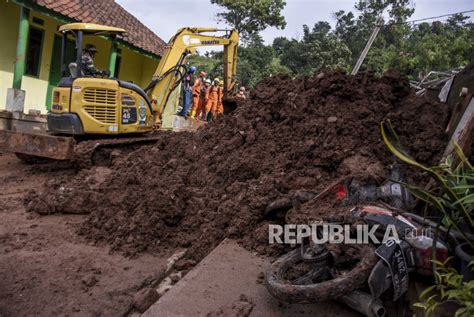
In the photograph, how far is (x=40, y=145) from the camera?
6902 millimetres

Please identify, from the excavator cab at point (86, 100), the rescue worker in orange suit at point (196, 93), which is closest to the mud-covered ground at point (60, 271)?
the excavator cab at point (86, 100)

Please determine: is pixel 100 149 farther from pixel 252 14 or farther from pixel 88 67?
pixel 252 14

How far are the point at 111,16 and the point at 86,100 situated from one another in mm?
8501

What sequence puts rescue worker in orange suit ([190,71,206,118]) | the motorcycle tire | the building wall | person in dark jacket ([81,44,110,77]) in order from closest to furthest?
1. the motorcycle tire
2. person in dark jacket ([81,44,110,77])
3. the building wall
4. rescue worker in orange suit ([190,71,206,118])

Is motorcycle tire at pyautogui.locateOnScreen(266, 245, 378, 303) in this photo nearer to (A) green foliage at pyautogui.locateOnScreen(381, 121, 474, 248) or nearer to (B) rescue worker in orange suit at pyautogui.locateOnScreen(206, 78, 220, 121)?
(A) green foliage at pyautogui.locateOnScreen(381, 121, 474, 248)

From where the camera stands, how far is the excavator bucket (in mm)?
6746

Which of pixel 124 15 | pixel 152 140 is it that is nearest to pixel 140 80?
pixel 124 15

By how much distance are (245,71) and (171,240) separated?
2504cm

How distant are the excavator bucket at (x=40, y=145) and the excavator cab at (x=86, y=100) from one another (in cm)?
40

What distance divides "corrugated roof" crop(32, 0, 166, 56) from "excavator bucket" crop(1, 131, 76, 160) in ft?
13.5

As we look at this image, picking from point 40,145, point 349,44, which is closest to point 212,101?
point 40,145

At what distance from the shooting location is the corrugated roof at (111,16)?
37.1 ft

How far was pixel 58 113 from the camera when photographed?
7.16 m

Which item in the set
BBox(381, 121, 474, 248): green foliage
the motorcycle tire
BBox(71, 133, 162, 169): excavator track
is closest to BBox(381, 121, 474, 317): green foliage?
BBox(381, 121, 474, 248): green foliage
